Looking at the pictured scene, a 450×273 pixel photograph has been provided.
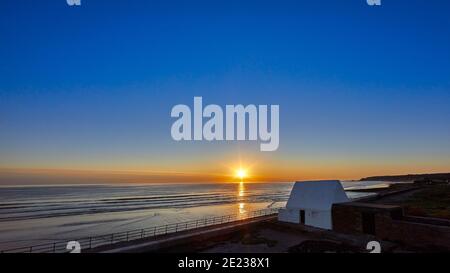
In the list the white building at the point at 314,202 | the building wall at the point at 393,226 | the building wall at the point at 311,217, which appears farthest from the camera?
the white building at the point at 314,202

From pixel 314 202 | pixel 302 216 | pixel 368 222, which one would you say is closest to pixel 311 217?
pixel 302 216

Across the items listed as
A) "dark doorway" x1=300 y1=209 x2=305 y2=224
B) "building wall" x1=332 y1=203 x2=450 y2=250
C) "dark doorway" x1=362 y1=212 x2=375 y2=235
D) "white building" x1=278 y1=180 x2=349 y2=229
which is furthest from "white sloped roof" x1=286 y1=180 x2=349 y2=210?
"dark doorway" x1=362 y1=212 x2=375 y2=235

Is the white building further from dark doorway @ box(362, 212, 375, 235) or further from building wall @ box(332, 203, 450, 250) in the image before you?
dark doorway @ box(362, 212, 375, 235)

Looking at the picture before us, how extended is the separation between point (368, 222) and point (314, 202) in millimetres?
3718

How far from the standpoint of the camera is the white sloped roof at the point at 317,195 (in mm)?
19906

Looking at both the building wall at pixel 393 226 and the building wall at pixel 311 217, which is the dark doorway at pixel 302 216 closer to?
the building wall at pixel 311 217

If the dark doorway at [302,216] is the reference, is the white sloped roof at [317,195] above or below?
above

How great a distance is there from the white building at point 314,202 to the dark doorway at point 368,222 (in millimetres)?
2218

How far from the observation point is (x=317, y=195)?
20.4m

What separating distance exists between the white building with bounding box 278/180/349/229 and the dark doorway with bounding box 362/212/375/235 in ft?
7.28

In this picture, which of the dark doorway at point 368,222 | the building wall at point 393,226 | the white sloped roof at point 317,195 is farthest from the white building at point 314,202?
the dark doorway at point 368,222

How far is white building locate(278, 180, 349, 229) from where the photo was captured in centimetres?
1962
